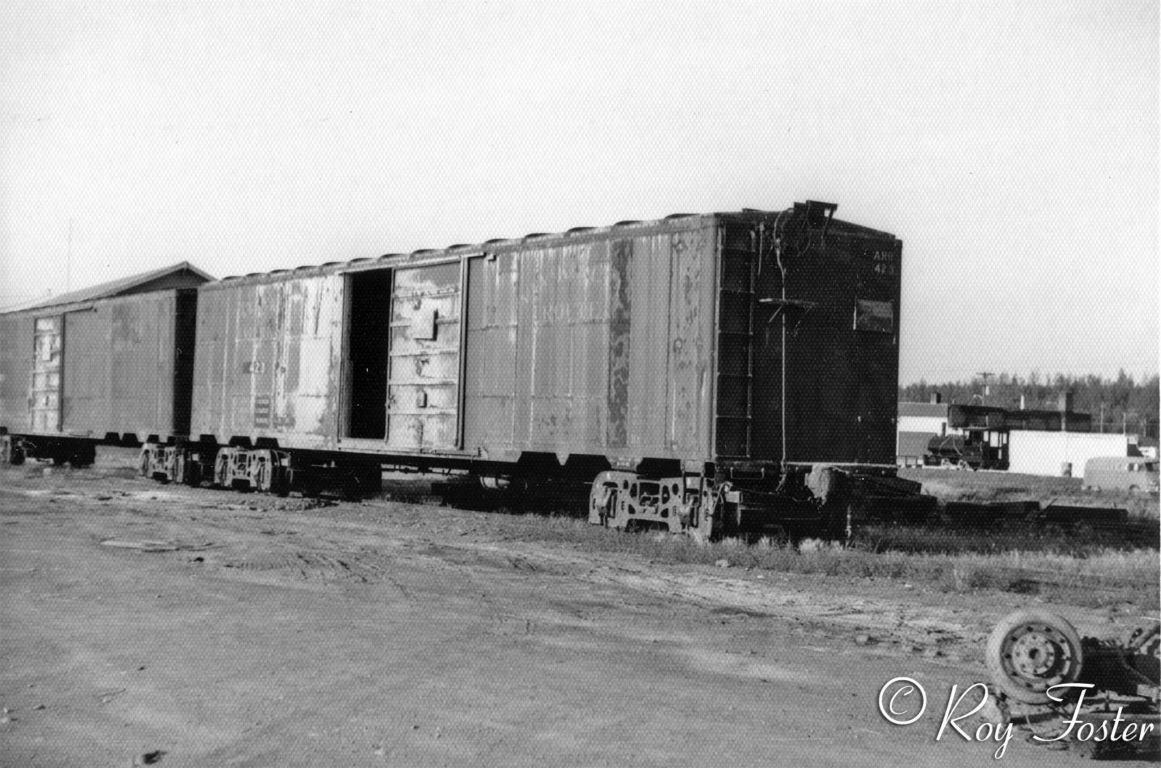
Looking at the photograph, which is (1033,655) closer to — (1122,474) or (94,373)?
(94,373)

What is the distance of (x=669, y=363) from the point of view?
1338 centimetres

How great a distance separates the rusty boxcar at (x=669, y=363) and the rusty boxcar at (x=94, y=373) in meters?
7.49

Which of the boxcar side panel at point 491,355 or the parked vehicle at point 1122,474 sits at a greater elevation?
the boxcar side panel at point 491,355

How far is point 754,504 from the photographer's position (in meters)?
12.9

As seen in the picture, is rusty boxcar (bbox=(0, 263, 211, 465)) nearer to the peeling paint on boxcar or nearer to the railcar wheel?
the peeling paint on boxcar

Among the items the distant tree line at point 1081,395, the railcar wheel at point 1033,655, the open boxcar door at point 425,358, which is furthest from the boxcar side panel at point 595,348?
the distant tree line at point 1081,395

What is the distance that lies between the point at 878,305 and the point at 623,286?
3.26 meters

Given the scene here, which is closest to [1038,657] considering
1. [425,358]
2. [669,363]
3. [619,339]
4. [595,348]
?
[669,363]

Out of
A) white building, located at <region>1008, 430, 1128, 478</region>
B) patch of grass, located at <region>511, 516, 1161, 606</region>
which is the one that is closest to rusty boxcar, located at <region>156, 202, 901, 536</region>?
patch of grass, located at <region>511, 516, 1161, 606</region>

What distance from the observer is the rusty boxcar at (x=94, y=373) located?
2272 cm

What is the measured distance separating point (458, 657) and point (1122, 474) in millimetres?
35193

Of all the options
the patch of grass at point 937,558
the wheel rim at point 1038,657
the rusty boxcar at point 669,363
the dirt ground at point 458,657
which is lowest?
the dirt ground at point 458,657

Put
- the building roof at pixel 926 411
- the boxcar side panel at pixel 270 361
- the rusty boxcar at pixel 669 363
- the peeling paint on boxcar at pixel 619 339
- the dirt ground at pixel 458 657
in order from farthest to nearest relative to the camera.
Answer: the building roof at pixel 926 411
the boxcar side panel at pixel 270 361
the peeling paint on boxcar at pixel 619 339
the rusty boxcar at pixel 669 363
the dirt ground at pixel 458 657

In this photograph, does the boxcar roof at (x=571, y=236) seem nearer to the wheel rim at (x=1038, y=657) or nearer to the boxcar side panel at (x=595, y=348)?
the boxcar side panel at (x=595, y=348)
